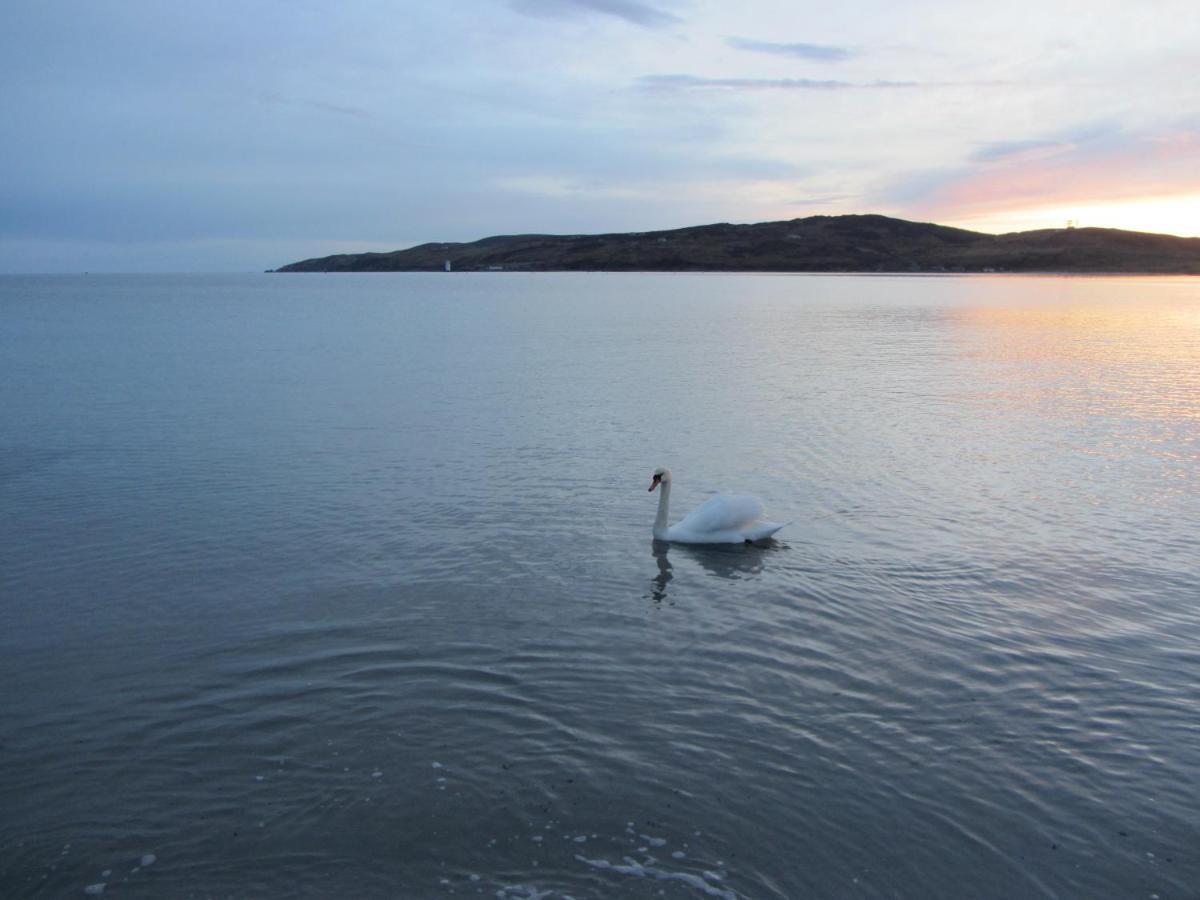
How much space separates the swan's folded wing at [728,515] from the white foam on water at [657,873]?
21.9 ft

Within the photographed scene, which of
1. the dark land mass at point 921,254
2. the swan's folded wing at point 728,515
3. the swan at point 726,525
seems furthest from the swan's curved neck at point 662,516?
the dark land mass at point 921,254

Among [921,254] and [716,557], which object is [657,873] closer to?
[716,557]

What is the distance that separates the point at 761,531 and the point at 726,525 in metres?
0.44

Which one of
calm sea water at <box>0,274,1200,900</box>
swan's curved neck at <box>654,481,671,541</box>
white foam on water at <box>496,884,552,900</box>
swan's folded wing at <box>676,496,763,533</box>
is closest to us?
white foam on water at <box>496,884,552,900</box>

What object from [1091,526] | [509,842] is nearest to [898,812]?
[509,842]

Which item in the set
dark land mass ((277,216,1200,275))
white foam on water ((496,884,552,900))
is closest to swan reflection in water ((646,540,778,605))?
white foam on water ((496,884,552,900))

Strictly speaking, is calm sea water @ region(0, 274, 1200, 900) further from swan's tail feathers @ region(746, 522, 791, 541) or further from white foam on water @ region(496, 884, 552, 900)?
swan's tail feathers @ region(746, 522, 791, 541)

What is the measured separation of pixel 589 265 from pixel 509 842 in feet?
631

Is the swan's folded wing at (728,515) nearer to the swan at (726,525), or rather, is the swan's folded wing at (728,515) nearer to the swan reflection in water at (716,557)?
the swan at (726,525)

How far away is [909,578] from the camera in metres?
11.1

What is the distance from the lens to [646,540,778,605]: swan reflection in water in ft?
38.2

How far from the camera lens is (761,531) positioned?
490 inches

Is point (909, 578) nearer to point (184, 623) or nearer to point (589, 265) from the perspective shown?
point (184, 623)

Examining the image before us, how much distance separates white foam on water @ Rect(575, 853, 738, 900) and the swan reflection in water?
5.20 m
